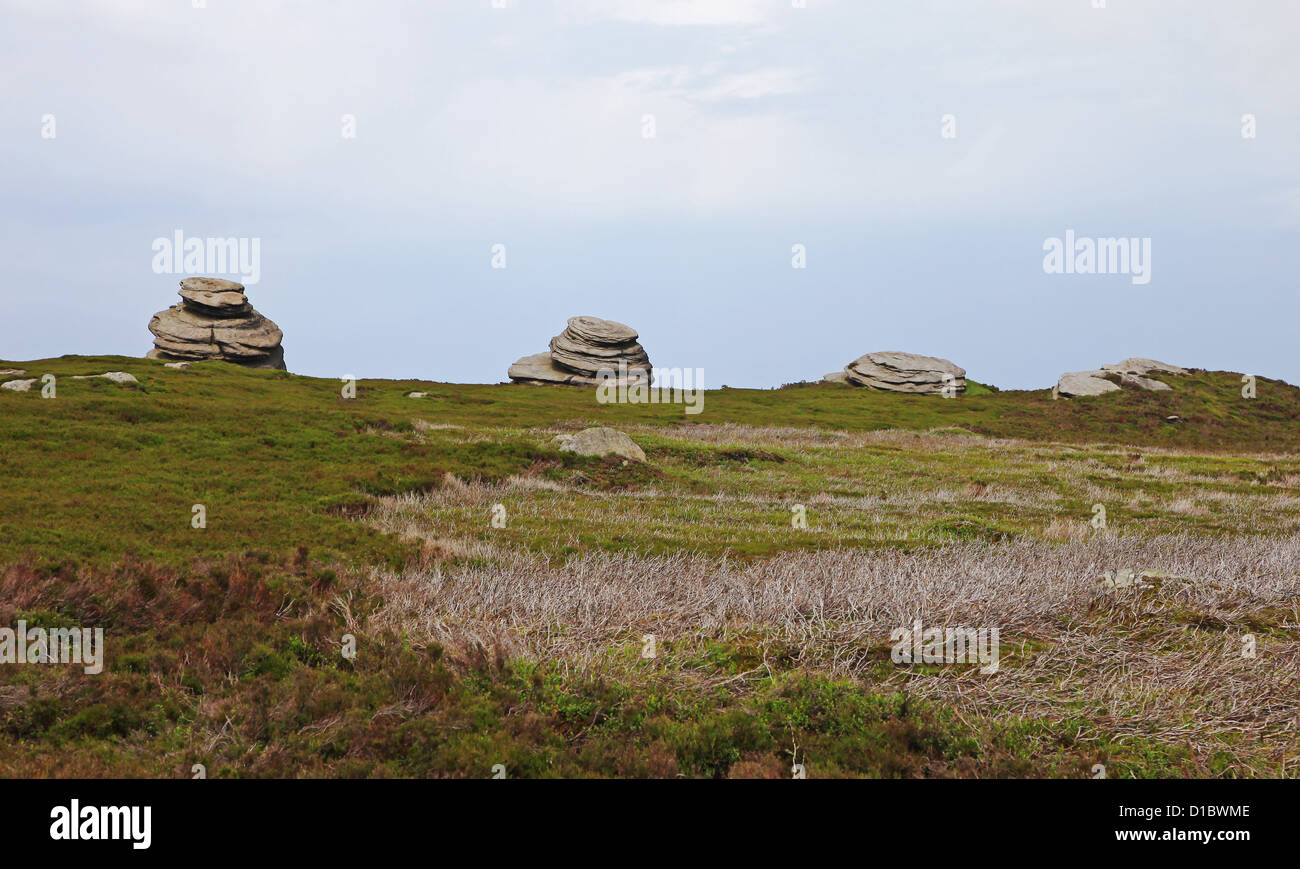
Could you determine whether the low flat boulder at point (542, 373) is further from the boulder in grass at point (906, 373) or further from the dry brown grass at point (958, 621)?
the dry brown grass at point (958, 621)

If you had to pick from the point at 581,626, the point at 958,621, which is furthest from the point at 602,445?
the point at 958,621

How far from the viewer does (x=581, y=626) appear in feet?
32.1

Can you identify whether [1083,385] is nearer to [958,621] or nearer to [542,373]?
[542,373]

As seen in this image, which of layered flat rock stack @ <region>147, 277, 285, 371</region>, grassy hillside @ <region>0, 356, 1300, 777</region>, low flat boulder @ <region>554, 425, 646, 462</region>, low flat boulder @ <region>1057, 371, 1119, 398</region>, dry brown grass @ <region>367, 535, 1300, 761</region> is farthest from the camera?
layered flat rock stack @ <region>147, 277, 285, 371</region>

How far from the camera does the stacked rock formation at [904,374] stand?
87.7 m

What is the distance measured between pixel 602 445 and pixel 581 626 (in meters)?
20.0

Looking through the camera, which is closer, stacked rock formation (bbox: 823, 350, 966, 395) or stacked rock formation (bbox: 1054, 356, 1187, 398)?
stacked rock formation (bbox: 1054, 356, 1187, 398)

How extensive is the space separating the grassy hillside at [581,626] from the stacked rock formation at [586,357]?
2545 inches

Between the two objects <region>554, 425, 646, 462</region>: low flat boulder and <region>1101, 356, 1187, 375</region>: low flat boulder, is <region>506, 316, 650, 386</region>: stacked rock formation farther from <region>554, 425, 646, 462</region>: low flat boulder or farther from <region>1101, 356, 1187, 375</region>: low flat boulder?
<region>554, 425, 646, 462</region>: low flat boulder

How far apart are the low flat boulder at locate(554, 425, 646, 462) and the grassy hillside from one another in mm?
5119

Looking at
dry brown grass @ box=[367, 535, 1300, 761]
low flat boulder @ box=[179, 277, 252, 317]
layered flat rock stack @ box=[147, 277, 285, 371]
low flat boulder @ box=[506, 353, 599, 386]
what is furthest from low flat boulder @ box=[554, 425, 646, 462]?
low flat boulder @ box=[179, 277, 252, 317]

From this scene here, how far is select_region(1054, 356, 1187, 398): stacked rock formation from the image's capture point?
73.8 m
